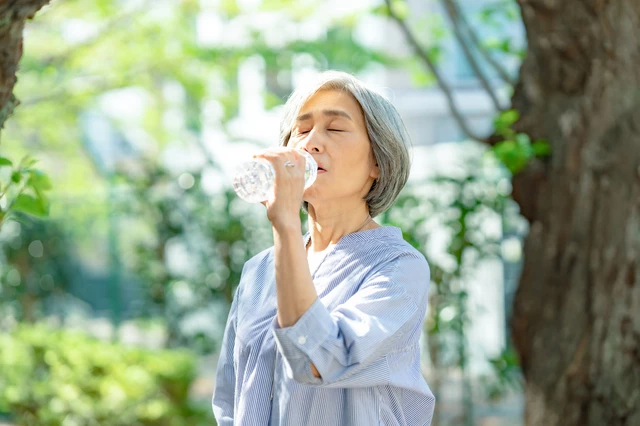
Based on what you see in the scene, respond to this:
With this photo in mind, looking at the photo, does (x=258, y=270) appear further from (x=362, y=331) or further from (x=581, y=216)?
(x=581, y=216)

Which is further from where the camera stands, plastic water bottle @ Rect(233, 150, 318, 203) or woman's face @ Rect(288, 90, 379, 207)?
woman's face @ Rect(288, 90, 379, 207)

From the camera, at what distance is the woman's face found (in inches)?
76.5

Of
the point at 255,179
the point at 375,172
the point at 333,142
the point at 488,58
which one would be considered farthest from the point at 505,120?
the point at 255,179

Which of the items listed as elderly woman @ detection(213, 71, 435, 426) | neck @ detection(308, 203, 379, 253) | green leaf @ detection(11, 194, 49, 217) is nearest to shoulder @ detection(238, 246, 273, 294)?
elderly woman @ detection(213, 71, 435, 426)

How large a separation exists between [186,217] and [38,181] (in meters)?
4.96

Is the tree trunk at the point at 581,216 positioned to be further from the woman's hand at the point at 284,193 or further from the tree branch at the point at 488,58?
the woman's hand at the point at 284,193

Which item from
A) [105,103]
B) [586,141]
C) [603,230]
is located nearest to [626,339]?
[603,230]

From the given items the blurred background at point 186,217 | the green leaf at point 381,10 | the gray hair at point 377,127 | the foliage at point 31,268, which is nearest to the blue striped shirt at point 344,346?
the gray hair at point 377,127

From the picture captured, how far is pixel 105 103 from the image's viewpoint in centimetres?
1088

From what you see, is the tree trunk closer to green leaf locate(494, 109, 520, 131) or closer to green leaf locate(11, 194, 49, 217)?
green leaf locate(494, 109, 520, 131)

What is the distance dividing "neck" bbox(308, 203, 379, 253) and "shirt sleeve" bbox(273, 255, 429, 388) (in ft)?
0.62

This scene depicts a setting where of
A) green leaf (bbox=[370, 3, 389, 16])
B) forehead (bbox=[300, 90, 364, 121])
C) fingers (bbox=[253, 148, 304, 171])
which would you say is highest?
green leaf (bbox=[370, 3, 389, 16])

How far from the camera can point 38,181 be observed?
2.27 m

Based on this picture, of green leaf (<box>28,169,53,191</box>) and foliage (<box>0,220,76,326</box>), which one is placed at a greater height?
green leaf (<box>28,169,53,191</box>)
